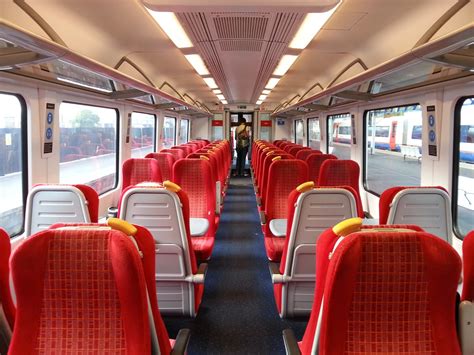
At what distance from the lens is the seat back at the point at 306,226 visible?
290cm

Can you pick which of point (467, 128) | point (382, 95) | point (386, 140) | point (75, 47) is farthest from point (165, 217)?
point (386, 140)

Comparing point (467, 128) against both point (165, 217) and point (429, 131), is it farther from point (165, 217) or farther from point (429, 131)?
point (165, 217)

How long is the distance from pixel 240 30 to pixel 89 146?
3.71 metres

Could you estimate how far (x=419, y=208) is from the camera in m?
3.01

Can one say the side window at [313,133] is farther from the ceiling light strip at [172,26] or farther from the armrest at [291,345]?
the armrest at [291,345]

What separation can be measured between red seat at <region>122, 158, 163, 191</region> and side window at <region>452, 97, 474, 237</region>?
369 cm

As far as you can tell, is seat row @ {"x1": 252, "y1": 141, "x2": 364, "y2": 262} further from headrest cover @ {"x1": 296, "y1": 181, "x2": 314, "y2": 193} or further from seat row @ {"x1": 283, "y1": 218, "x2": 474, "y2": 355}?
seat row @ {"x1": 283, "y1": 218, "x2": 474, "y2": 355}

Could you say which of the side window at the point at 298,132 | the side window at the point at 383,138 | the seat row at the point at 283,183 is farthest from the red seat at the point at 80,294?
the side window at the point at 298,132

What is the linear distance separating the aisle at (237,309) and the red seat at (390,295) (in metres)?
1.90

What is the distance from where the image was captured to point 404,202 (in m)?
2.98

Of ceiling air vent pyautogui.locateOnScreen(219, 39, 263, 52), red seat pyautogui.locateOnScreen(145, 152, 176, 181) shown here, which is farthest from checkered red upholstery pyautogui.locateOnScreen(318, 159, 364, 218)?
red seat pyautogui.locateOnScreen(145, 152, 176, 181)

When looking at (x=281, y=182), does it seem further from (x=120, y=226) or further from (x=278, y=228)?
(x=120, y=226)

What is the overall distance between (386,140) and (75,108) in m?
5.77

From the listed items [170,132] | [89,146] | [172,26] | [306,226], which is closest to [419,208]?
[306,226]
